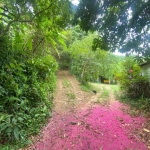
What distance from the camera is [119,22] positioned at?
3863 mm

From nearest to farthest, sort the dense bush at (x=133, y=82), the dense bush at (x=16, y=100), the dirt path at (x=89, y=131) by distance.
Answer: the dense bush at (x=16, y=100) → the dirt path at (x=89, y=131) → the dense bush at (x=133, y=82)

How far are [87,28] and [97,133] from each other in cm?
316

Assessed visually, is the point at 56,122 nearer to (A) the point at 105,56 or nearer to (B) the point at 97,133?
(B) the point at 97,133

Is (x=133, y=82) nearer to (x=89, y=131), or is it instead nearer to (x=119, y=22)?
(x=89, y=131)

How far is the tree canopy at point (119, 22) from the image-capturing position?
3489 mm

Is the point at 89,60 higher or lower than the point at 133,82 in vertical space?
higher

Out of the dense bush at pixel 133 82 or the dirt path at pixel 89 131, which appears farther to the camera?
the dense bush at pixel 133 82

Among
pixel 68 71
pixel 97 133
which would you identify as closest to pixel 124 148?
pixel 97 133

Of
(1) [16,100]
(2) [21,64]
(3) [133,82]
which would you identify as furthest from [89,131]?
(3) [133,82]

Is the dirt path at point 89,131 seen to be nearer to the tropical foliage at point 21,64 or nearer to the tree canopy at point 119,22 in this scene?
the tropical foliage at point 21,64

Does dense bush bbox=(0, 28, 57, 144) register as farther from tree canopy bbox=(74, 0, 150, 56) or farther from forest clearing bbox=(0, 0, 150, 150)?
tree canopy bbox=(74, 0, 150, 56)

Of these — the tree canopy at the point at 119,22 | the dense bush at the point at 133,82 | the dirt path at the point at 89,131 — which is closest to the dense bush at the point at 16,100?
the dirt path at the point at 89,131

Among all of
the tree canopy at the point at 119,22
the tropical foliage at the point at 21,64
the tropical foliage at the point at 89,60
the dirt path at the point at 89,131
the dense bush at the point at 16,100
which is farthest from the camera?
the tropical foliage at the point at 89,60

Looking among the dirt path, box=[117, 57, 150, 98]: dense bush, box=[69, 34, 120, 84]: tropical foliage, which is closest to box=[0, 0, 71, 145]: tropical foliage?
the dirt path
